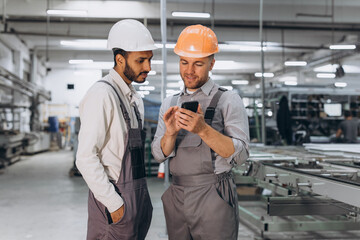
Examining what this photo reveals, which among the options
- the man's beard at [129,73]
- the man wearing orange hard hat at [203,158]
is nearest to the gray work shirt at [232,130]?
the man wearing orange hard hat at [203,158]

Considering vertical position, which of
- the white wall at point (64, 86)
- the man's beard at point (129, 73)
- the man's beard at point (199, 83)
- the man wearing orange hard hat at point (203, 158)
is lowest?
the man wearing orange hard hat at point (203, 158)

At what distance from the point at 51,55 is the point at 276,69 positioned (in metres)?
10.8

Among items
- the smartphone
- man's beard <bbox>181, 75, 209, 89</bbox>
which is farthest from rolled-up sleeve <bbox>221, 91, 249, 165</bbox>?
the smartphone

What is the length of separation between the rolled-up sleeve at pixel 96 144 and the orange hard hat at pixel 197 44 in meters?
0.36

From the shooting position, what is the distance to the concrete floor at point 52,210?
3.90 m

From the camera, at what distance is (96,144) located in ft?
4.70

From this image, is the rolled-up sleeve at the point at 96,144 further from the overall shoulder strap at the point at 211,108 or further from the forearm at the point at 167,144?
the overall shoulder strap at the point at 211,108

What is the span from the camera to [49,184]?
23.6 feet

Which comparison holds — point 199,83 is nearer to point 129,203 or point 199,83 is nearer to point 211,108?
point 211,108

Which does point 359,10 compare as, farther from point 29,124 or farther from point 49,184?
point 29,124

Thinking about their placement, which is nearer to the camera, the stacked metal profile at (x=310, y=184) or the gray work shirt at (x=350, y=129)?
the stacked metal profile at (x=310, y=184)

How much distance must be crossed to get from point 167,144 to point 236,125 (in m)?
0.28

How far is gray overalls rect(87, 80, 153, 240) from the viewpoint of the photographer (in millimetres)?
1453

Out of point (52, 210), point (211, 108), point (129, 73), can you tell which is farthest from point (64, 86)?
point (211, 108)
